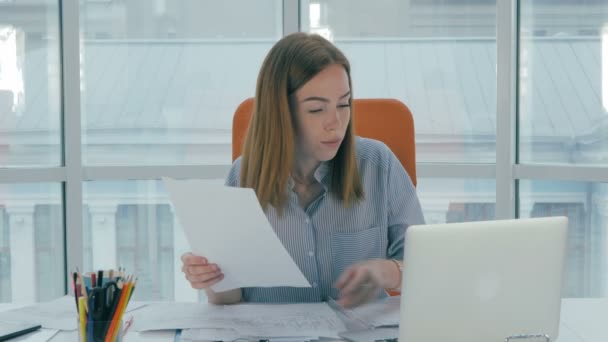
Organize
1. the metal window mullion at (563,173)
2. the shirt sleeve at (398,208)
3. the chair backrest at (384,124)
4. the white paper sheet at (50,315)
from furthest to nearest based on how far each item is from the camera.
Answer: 1. the metal window mullion at (563,173)
2. the chair backrest at (384,124)
3. the shirt sleeve at (398,208)
4. the white paper sheet at (50,315)

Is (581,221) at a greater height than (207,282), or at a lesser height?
lesser

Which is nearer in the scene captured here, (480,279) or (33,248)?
(480,279)

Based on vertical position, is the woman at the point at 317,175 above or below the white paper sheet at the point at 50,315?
above

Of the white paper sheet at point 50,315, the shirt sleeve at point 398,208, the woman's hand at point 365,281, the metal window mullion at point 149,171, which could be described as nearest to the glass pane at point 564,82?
the metal window mullion at point 149,171

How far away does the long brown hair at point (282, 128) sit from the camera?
1800 mm

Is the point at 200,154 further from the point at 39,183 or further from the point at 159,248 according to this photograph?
the point at 39,183

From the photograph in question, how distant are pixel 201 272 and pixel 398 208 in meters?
0.61

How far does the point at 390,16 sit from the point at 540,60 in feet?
2.16

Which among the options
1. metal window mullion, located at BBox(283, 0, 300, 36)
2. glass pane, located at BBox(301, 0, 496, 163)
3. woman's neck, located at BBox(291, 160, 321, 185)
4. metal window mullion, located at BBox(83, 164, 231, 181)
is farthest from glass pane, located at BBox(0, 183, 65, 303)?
woman's neck, located at BBox(291, 160, 321, 185)

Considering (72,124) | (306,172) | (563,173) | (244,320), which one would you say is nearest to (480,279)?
(244,320)

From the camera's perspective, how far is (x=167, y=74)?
3.28 m

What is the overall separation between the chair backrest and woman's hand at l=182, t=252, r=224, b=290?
1.78 ft

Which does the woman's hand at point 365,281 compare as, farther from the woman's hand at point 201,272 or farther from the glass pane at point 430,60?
the glass pane at point 430,60

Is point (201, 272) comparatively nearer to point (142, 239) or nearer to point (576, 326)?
point (576, 326)
